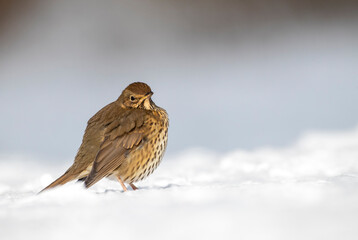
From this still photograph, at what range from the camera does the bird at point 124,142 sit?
485cm

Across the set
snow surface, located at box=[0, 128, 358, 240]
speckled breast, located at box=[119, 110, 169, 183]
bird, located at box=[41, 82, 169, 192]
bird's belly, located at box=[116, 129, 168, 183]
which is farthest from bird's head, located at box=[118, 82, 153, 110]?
snow surface, located at box=[0, 128, 358, 240]

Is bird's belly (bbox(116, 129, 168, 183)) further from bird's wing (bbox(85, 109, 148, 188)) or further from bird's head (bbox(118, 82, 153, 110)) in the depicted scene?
bird's head (bbox(118, 82, 153, 110))

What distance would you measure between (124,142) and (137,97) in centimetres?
49

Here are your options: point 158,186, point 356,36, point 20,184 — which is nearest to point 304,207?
point 158,186

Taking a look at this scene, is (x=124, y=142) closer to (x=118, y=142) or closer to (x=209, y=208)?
(x=118, y=142)

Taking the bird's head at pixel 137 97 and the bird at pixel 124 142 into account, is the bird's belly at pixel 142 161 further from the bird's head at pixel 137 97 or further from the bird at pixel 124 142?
the bird's head at pixel 137 97

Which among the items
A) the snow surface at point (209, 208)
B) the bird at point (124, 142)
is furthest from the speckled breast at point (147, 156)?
the snow surface at point (209, 208)

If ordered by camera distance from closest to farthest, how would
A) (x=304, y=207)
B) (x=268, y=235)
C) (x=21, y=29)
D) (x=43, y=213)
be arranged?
(x=268, y=235) → (x=304, y=207) → (x=43, y=213) → (x=21, y=29)

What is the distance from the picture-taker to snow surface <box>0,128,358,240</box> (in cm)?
301

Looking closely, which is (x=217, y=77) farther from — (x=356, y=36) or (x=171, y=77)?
(x=356, y=36)

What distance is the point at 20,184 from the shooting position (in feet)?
18.8

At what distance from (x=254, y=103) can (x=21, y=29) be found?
275 inches

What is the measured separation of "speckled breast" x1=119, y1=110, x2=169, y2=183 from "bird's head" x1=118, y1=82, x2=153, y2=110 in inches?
7.4

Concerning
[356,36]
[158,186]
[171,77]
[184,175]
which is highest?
[356,36]
